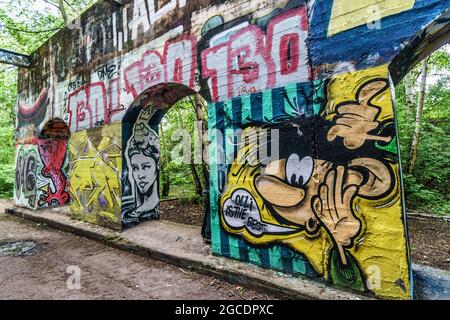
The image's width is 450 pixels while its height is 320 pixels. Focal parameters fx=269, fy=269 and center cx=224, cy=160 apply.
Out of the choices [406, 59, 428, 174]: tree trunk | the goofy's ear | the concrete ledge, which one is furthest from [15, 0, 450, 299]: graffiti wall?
[406, 59, 428, 174]: tree trunk

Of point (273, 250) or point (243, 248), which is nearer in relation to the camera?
point (273, 250)

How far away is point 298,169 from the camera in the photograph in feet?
10.8

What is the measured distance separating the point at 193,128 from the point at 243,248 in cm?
741

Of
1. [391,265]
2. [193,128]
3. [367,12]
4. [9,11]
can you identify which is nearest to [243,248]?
[391,265]

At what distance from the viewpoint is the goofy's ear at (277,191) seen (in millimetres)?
3293

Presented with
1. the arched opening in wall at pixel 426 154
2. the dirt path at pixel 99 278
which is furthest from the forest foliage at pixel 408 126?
the dirt path at pixel 99 278

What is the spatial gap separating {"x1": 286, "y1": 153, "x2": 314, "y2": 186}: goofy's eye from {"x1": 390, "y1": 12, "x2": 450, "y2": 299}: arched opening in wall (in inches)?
52.3

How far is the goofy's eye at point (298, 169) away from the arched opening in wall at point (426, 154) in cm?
133

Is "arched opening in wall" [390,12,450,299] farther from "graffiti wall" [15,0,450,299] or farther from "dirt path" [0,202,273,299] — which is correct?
"dirt path" [0,202,273,299]

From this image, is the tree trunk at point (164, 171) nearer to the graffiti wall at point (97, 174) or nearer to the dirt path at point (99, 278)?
the graffiti wall at point (97, 174)

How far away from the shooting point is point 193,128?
416 inches

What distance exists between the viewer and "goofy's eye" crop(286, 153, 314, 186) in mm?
3205

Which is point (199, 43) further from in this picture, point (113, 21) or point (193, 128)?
point (193, 128)

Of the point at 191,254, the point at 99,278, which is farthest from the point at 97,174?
the point at 191,254
